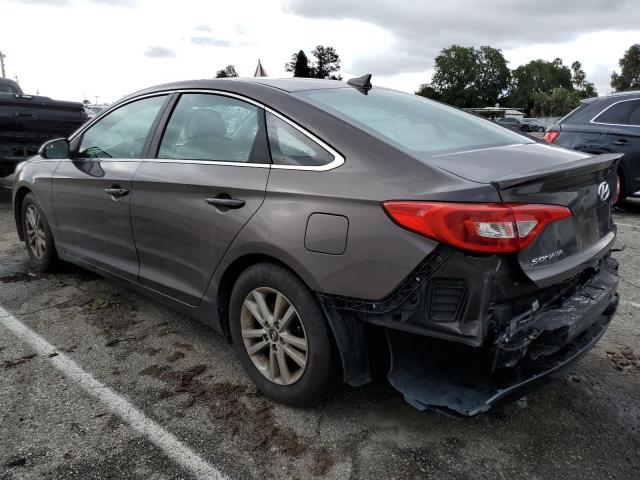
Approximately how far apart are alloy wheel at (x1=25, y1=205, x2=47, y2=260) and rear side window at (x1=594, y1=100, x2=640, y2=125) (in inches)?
269

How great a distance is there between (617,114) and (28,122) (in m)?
8.25

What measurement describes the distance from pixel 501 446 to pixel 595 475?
14.6 inches

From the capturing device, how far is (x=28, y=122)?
8.18 metres

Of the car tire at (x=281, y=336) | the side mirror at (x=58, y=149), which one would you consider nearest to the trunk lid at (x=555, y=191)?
the car tire at (x=281, y=336)

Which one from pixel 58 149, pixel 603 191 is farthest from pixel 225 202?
pixel 58 149

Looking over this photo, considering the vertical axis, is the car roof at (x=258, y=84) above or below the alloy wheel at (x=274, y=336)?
above

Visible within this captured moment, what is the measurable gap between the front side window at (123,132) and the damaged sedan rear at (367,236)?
0.24 feet

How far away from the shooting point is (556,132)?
7.85 metres

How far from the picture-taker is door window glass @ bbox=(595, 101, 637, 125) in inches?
287

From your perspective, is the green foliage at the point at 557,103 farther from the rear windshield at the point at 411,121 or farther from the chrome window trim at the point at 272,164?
the chrome window trim at the point at 272,164

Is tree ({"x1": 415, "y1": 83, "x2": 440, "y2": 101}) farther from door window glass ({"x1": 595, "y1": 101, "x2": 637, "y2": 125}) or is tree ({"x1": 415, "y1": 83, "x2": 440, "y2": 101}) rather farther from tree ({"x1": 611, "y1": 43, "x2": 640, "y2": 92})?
door window glass ({"x1": 595, "y1": 101, "x2": 637, "y2": 125})

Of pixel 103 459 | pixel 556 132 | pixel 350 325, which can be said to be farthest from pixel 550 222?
pixel 556 132

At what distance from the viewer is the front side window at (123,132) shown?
3.46 m

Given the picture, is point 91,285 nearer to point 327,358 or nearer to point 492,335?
point 327,358
